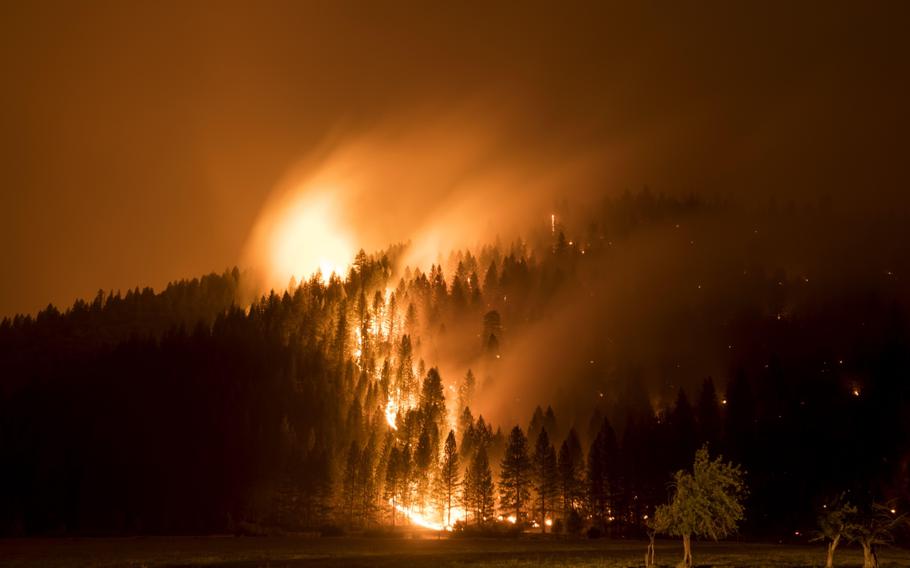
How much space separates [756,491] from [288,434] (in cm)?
9786

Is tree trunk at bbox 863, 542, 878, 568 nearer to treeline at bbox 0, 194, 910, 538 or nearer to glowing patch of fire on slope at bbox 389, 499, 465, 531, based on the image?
treeline at bbox 0, 194, 910, 538

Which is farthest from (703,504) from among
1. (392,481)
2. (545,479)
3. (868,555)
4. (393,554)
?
(392,481)

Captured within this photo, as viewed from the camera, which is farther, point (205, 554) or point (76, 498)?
point (76, 498)

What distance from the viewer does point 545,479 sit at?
126812 millimetres

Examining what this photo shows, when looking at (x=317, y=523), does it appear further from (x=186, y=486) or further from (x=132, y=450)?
(x=132, y=450)

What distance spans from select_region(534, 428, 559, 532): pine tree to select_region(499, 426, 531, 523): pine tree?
75.9 inches

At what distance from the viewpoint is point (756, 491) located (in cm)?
11762

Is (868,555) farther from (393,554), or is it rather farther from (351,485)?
(351,485)

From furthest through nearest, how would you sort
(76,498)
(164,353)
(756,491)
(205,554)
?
(164,353)
(76,498)
(756,491)
(205,554)

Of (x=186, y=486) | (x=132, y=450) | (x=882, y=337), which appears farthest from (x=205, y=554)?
(x=882, y=337)

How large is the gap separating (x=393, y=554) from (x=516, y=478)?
56.4 meters

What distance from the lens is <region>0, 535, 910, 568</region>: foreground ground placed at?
210 feet

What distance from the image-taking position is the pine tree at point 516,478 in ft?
416

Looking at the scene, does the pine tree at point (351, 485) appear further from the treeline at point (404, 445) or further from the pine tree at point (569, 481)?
the pine tree at point (569, 481)
